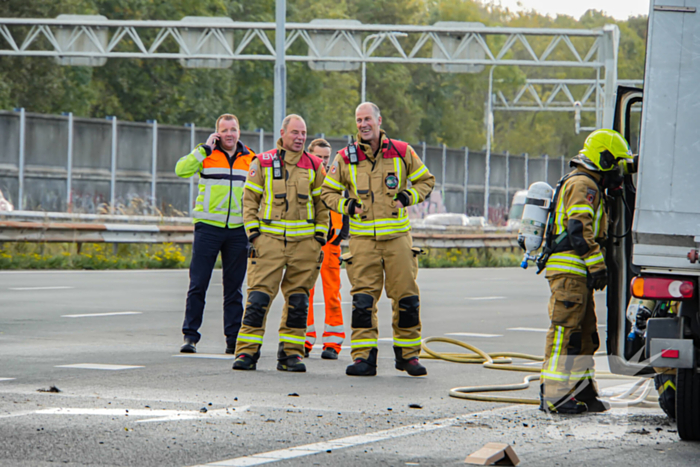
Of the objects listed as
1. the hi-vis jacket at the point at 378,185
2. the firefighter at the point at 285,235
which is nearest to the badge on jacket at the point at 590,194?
the hi-vis jacket at the point at 378,185

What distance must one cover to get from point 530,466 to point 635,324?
149 centimetres

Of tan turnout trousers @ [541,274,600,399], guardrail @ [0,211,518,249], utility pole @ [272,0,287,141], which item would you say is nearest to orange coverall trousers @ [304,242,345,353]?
tan turnout trousers @ [541,274,600,399]

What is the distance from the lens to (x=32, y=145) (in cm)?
3212

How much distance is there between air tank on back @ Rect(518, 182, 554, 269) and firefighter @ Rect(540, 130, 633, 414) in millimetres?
63

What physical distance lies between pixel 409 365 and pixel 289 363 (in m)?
0.94

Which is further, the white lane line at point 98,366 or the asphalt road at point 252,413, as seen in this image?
the white lane line at point 98,366

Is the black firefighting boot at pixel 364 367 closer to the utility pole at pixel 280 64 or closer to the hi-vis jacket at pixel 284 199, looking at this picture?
the hi-vis jacket at pixel 284 199

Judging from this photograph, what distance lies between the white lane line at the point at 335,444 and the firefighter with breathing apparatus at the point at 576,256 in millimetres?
764

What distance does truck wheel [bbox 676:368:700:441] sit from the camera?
6199 millimetres

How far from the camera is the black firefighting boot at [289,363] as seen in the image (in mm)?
9164

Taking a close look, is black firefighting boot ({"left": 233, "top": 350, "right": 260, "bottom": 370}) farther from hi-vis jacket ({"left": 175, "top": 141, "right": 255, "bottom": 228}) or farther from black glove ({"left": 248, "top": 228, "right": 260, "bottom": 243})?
hi-vis jacket ({"left": 175, "top": 141, "right": 255, "bottom": 228})

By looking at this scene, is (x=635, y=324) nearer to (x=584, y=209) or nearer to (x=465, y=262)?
(x=584, y=209)

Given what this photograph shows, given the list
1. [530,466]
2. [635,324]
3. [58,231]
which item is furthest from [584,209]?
[58,231]

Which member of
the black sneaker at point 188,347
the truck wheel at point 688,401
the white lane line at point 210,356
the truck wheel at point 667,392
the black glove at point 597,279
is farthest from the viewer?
the black sneaker at point 188,347
